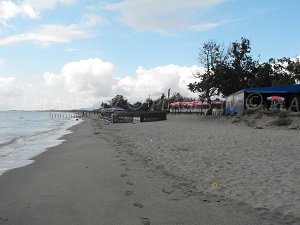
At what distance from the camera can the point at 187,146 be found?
51.2 ft

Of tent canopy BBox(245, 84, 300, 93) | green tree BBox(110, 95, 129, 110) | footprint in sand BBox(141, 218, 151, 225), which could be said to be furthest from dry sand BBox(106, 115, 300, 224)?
green tree BBox(110, 95, 129, 110)

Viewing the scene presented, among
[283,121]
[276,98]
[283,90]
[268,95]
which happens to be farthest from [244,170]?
[268,95]

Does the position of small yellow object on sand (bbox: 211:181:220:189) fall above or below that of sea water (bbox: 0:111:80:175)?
above

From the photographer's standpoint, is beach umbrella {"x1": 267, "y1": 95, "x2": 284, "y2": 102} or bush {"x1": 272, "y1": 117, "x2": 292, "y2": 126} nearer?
bush {"x1": 272, "y1": 117, "x2": 292, "y2": 126}

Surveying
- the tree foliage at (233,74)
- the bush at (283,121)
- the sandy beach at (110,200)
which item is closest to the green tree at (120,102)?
the tree foliage at (233,74)

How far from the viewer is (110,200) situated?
7629 millimetres

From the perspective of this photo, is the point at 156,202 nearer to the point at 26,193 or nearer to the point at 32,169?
the point at 26,193

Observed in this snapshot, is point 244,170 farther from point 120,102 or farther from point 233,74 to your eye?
point 120,102

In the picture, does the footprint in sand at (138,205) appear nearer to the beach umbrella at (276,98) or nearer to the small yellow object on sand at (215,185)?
the small yellow object on sand at (215,185)

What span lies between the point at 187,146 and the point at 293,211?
9.39 meters

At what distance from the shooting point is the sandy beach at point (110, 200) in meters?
6.34

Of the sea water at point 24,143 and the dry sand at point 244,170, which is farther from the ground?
the dry sand at point 244,170

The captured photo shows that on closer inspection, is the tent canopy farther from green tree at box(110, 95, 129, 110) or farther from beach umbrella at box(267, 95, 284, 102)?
green tree at box(110, 95, 129, 110)

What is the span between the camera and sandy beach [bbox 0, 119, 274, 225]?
6.34 meters
